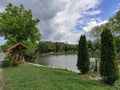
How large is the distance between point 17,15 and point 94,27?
18421mm

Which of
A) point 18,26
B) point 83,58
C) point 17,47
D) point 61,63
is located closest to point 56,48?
point 61,63

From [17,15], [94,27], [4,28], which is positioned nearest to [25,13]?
[17,15]

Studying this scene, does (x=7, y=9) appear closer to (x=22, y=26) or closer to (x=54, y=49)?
(x=22, y=26)

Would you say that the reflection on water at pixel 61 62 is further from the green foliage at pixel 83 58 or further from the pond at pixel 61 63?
the green foliage at pixel 83 58

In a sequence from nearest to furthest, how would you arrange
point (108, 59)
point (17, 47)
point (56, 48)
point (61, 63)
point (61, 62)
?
point (108, 59) → point (17, 47) → point (61, 63) → point (61, 62) → point (56, 48)

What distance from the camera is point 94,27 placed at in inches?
1446

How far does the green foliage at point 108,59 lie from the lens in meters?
9.86

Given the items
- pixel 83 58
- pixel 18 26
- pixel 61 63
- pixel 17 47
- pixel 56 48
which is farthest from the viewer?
pixel 56 48

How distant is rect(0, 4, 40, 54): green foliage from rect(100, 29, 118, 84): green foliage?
12958mm

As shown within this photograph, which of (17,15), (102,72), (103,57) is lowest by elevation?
(102,72)

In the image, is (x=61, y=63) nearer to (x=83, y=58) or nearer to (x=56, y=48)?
(x=83, y=58)

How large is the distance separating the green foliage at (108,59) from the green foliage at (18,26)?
510 inches

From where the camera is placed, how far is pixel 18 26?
21.1 meters

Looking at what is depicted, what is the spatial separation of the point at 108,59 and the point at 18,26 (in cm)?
1369
